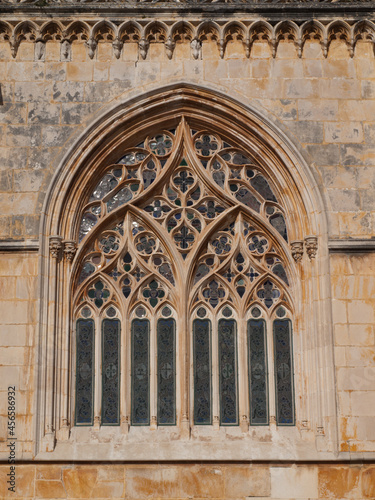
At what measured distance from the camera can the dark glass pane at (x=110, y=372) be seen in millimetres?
13681

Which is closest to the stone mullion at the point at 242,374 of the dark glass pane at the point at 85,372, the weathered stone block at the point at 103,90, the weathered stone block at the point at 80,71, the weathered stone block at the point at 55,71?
the dark glass pane at the point at 85,372

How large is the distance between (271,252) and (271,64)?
2950 millimetres

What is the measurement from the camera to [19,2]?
14.6 metres

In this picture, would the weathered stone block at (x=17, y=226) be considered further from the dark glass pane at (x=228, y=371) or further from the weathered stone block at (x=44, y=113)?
the dark glass pane at (x=228, y=371)

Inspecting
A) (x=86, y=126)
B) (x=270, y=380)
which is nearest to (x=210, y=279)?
(x=270, y=380)

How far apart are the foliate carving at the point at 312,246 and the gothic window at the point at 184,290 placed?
485 millimetres

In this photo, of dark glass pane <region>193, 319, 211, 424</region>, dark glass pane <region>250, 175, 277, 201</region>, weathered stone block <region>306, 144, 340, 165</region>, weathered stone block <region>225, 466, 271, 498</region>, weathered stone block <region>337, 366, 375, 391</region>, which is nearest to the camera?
weathered stone block <region>225, 466, 271, 498</region>

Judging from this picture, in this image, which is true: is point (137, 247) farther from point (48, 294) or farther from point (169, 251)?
point (48, 294)

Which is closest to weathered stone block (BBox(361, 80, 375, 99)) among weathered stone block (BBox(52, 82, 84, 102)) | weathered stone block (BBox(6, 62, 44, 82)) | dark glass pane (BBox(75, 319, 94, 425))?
weathered stone block (BBox(52, 82, 84, 102))

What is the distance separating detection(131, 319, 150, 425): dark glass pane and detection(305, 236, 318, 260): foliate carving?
2.65m

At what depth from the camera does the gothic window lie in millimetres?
13750

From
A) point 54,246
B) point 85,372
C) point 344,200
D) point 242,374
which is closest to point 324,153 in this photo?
point 344,200

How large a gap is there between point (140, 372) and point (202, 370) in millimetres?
922

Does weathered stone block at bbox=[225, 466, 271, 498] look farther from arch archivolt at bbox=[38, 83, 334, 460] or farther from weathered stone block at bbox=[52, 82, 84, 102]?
weathered stone block at bbox=[52, 82, 84, 102]
